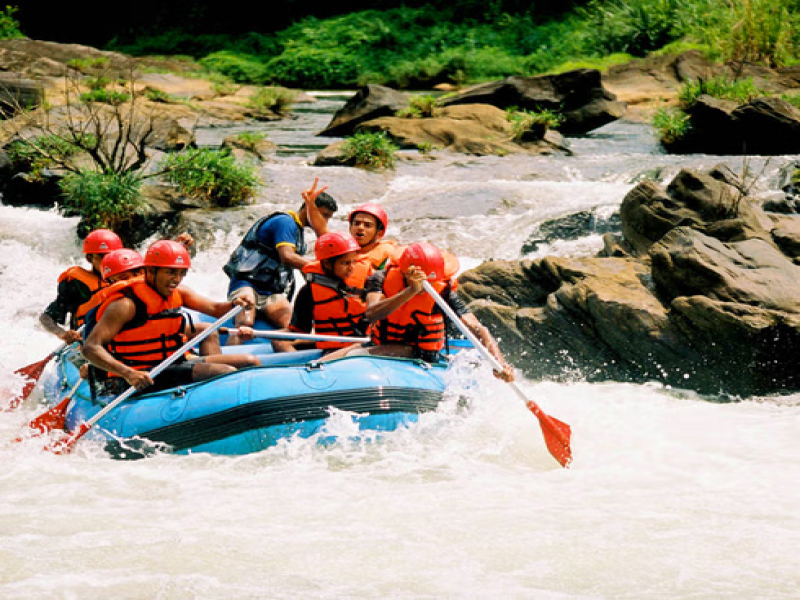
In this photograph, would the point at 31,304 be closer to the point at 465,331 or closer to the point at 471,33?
the point at 465,331

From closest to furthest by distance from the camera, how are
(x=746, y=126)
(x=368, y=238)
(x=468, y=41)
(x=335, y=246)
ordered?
(x=335, y=246) → (x=368, y=238) → (x=746, y=126) → (x=468, y=41)

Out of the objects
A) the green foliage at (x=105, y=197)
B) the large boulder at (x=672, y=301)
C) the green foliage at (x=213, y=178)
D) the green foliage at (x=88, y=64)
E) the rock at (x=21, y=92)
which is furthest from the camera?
the green foliage at (x=88, y=64)

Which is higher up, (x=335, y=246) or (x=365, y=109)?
(x=335, y=246)

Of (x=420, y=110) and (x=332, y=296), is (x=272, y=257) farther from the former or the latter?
(x=420, y=110)

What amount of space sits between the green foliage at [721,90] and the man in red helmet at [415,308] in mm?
9538

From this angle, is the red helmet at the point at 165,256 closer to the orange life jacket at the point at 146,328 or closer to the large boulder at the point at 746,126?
the orange life jacket at the point at 146,328

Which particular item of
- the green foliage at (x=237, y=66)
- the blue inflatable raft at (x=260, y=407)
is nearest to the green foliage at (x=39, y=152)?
the blue inflatable raft at (x=260, y=407)

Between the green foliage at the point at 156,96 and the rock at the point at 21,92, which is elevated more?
the rock at the point at 21,92

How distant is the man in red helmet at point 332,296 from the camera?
554cm

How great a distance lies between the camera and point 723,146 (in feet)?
41.7

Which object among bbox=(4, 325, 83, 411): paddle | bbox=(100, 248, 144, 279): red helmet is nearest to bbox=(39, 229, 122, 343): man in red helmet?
bbox=(4, 325, 83, 411): paddle

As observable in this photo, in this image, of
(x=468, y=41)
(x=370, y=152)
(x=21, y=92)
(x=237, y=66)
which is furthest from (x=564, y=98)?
(x=237, y=66)

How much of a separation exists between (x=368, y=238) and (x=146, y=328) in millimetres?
1634

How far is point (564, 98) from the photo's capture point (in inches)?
632
